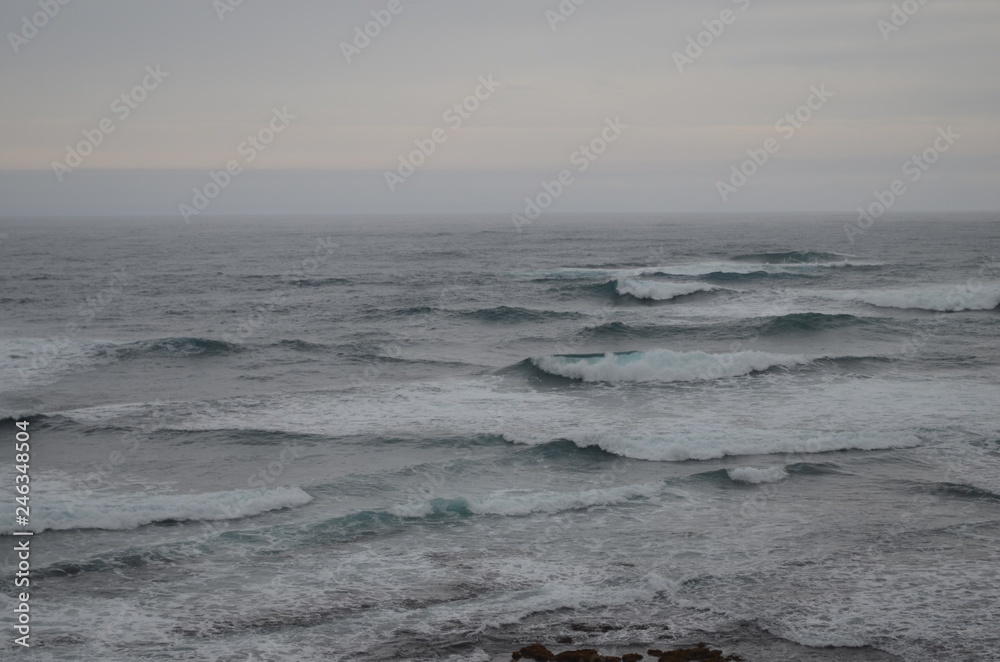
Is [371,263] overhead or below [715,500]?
overhead

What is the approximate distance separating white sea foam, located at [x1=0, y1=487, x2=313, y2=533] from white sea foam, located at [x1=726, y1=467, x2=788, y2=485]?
7736 millimetres

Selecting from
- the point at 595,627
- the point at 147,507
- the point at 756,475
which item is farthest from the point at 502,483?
the point at 147,507

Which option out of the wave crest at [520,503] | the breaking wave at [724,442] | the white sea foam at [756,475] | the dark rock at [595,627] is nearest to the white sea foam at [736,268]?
the breaking wave at [724,442]

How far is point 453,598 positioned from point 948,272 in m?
48.0

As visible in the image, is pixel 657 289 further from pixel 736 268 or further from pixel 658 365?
pixel 658 365

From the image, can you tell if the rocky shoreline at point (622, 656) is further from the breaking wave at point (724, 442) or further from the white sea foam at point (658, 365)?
the white sea foam at point (658, 365)

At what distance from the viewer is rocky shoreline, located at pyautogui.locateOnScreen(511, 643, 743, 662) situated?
8.70 m

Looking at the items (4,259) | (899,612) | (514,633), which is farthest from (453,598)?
(4,259)

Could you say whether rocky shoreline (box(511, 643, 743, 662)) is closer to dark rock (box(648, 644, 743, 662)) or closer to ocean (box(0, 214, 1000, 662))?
dark rock (box(648, 644, 743, 662))

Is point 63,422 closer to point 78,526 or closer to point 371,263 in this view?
point 78,526

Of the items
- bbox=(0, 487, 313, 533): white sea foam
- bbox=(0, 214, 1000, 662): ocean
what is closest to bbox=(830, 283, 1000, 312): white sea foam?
bbox=(0, 214, 1000, 662): ocean

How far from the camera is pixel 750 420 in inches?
755

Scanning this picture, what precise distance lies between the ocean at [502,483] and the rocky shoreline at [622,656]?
0.94 ft

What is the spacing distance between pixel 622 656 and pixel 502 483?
20.9 feet
